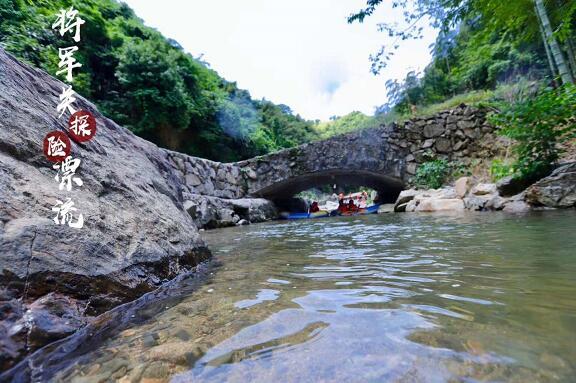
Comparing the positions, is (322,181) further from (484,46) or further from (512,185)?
(484,46)

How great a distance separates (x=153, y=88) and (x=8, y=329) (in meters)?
12.0

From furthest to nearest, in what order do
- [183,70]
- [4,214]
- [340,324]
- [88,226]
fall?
[183,70], [88,226], [4,214], [340,324]

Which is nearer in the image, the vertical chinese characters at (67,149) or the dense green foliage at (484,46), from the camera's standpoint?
the vertical chinese characters at (67,149)

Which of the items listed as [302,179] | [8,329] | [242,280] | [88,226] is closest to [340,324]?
[242,280]

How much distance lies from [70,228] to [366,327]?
1.28m

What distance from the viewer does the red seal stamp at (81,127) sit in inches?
75.5

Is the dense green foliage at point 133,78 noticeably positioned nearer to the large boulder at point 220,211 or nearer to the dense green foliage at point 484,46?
the large boulder at point 220,211

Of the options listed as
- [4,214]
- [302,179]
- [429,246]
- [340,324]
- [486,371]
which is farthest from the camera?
[302,179]

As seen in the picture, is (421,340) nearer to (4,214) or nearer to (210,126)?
(4,214)

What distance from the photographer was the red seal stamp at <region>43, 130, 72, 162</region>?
5.13 feet

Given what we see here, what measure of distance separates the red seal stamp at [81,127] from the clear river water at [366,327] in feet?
3.99

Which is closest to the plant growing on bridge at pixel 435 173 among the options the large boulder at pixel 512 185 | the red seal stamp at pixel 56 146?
the large boulder at pixel 512 185

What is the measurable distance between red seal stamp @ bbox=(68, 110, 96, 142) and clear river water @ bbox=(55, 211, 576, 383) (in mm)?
1217

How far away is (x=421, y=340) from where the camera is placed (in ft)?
2.65
